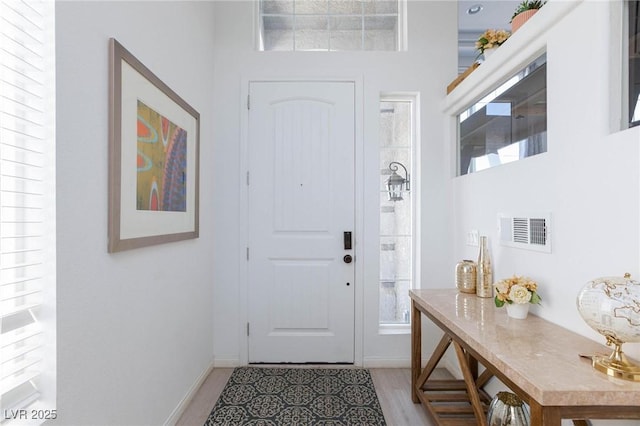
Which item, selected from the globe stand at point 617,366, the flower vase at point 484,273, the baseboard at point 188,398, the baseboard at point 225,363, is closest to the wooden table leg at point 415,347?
the flower vase at point 484,273

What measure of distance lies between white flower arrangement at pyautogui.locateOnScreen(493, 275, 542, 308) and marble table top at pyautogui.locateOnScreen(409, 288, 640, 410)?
0.28 feet

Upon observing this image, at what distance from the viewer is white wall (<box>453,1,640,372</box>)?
1196 mm

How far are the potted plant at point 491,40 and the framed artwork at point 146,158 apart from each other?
72.3 inches

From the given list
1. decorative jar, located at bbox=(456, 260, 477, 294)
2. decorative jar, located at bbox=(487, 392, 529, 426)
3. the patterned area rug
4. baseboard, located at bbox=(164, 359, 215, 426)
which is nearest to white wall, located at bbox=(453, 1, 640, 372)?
decorative jar, located at bbox=(456, 260, 477, 294)

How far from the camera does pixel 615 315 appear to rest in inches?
38.7

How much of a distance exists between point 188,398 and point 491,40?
9.40 ft

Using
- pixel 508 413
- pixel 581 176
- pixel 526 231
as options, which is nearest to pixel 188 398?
pixel 508 413

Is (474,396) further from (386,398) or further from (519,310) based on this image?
(386,398)

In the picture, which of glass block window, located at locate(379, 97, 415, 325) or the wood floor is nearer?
the wood floor

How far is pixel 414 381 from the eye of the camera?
220cm

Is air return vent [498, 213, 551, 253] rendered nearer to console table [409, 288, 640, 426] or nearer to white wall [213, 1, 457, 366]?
console table [409, 288, 640, 426]

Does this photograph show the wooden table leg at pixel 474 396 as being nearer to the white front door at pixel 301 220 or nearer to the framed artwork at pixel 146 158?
the white front door at pixel 301 220

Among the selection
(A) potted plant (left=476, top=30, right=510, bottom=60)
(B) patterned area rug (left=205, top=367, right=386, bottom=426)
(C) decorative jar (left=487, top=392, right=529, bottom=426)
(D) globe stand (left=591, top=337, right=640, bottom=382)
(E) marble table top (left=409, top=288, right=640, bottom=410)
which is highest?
(A) potted plant (left=476, top=30, right=510, bottom=60)

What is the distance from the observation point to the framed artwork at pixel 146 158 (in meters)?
1.39
